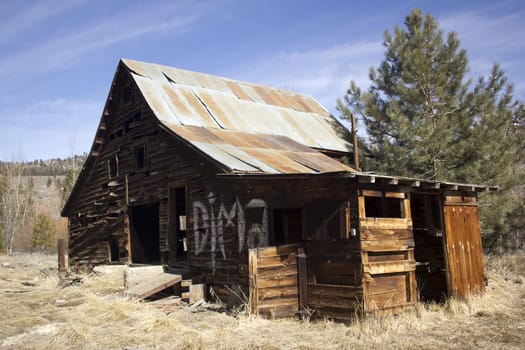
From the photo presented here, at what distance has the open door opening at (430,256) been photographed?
11.3 meters

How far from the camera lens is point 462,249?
10742mm

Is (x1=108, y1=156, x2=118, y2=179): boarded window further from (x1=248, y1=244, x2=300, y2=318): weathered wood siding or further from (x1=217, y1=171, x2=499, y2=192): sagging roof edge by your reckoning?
(x1=248, y1=244, x2=300, y2=318): weathered wood siding

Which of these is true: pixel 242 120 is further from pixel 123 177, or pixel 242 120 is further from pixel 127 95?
pixel 123 177

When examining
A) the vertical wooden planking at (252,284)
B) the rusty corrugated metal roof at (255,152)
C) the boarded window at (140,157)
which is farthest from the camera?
the boarded window at (140,157)

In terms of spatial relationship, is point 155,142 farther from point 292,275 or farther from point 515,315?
point 515,315

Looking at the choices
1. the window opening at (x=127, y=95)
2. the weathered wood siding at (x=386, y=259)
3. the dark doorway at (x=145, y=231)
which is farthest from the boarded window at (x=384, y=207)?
the window opening at (x=127, y=95)

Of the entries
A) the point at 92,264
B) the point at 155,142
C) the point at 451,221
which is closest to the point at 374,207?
the point at 451,221

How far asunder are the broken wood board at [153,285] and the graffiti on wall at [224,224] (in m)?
0.94

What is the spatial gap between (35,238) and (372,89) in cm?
3726

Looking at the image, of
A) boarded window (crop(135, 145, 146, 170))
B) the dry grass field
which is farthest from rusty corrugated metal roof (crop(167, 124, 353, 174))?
the dry grass field

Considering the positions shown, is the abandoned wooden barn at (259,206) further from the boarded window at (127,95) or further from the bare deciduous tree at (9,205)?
the bare deciduous tree at (9,205)

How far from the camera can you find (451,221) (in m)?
10.6

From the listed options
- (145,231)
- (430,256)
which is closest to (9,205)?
(145,231)

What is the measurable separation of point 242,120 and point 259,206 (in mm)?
5564
